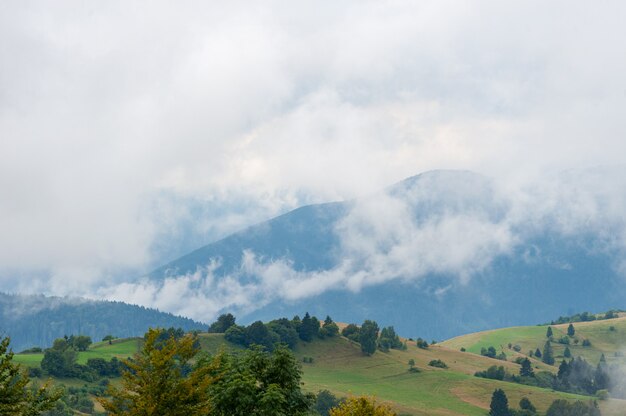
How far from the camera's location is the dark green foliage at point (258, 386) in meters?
46.5

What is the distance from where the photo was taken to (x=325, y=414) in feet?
575

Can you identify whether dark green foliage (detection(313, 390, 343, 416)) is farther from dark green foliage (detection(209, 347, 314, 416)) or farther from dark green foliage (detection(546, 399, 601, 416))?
dark green foliage (detection(209, 347, 314, 416))

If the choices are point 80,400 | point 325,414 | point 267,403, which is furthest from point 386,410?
point 80,400

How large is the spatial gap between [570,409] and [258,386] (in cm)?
17282

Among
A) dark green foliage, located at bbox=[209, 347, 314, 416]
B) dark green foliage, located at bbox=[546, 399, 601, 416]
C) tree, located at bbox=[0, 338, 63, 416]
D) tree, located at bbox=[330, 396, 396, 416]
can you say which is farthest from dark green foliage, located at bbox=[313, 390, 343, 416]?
tree, located at bbox=[0, 338, 63, 416]

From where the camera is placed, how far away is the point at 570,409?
195125 millimetres

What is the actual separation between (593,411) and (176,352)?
189m

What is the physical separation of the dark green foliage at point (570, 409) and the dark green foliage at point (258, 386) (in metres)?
166

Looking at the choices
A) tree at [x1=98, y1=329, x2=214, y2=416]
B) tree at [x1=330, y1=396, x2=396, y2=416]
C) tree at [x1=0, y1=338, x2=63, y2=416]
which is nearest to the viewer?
tree at [x1=0, y1=338, x2=63, y2=416]

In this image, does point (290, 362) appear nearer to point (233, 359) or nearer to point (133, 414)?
point (233, 359)

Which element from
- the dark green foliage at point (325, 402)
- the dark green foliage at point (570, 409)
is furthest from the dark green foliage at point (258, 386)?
the dark green foliage at point (570, 409)

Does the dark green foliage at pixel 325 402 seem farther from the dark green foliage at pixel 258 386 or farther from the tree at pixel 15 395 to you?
the tree at pixel 15 395

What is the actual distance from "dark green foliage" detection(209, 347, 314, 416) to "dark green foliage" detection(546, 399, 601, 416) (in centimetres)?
16588

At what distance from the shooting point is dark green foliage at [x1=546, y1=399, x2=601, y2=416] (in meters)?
194
